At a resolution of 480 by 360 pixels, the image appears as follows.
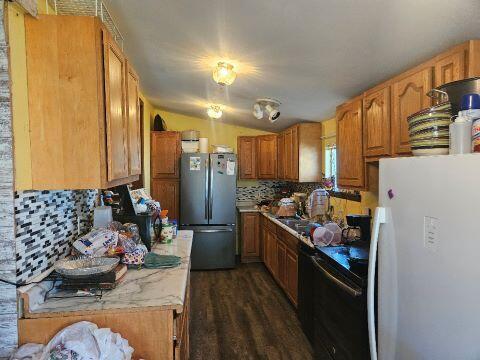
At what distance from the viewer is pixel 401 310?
1.16m

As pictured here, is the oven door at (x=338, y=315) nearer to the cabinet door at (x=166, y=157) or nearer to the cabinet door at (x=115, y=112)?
the cabinet door at (x=115, y=112)

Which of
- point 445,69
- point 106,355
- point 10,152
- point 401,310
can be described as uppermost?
point 445,69

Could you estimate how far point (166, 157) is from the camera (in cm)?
450

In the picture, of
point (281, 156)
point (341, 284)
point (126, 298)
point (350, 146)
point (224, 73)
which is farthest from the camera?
point (281, 156)

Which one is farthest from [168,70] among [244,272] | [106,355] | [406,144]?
[244,272]

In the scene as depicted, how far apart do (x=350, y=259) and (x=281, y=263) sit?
5.75ft

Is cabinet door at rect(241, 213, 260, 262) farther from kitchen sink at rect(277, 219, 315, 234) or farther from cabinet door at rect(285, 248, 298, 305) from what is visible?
cabinet door at rect(285, 248, 298, 305)

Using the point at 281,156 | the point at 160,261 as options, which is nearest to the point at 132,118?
the point at 160,261

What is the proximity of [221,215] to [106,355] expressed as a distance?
10.9ft

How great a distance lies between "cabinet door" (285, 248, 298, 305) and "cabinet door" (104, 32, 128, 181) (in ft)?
6.53

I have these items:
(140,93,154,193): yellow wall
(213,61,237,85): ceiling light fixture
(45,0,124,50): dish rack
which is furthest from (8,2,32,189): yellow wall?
(140,93,154,193): yellow wall

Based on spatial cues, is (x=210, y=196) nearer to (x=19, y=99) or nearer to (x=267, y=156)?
(x=267, y=156)

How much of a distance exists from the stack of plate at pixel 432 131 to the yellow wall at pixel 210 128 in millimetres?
3958

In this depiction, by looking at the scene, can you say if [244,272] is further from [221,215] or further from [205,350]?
[205,350]
